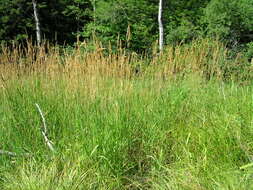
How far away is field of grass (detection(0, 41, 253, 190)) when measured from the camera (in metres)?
2.53

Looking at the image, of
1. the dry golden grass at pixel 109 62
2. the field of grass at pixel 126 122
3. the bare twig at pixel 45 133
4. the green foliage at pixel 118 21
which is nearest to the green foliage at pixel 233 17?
the green foliage at pixel 118 21

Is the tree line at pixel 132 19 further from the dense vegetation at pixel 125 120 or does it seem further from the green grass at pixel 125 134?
the green grass at pixel 125 134

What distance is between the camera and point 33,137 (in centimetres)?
307

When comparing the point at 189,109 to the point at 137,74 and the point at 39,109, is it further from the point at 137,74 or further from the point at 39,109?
the point at 39,109

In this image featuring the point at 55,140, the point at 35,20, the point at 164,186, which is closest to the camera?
the point at 164,186

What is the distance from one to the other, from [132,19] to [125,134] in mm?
12174

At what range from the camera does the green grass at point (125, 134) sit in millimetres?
2481

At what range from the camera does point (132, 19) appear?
572 inches

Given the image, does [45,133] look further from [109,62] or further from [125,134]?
[109,62]

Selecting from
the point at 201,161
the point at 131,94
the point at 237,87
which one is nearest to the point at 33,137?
the point at 131,94

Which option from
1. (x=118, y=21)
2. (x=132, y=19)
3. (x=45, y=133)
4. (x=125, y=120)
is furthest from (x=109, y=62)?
(x=132, y=19)

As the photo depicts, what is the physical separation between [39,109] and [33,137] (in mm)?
261

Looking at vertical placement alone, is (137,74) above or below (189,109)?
above

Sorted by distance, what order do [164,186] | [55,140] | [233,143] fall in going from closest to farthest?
[164,186], [233,143], [55,140]
